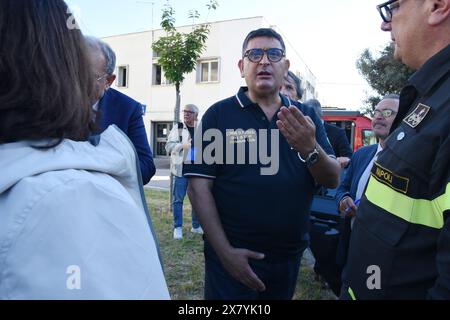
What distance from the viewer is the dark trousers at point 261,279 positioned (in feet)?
7.15

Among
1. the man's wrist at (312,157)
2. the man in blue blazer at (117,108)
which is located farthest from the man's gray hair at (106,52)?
the man's wrist at (312,157)

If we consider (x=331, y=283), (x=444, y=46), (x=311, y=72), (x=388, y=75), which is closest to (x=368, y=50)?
(x=388, y=75)

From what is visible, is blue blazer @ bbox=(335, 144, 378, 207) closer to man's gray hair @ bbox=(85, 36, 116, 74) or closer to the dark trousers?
the dark trousers

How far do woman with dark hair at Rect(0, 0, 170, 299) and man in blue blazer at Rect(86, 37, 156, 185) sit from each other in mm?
1536

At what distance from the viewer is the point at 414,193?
118 centimetres

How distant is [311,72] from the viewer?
35.3m

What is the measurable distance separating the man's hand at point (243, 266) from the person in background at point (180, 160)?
11.8ft

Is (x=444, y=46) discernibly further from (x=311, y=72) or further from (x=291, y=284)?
(x=311, y=72)

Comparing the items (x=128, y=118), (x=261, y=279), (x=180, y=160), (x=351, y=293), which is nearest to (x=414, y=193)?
(x=351, y=293)

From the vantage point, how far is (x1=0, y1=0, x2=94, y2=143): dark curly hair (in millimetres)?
914

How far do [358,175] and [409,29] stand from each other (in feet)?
6.66
